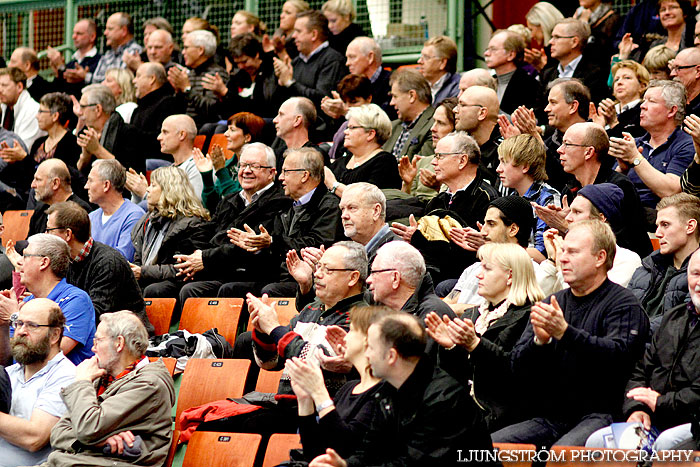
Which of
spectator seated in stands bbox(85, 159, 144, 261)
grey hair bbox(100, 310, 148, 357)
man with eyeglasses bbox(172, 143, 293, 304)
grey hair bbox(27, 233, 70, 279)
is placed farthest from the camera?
spectator seated in stands bbox(85, 159, 144, 261)

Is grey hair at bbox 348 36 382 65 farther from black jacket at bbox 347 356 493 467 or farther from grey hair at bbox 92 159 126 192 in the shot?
black jacket at bbox 347 356 493 467

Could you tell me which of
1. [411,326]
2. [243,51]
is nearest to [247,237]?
[411,326]

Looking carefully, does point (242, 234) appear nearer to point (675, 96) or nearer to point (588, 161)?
point (588, 161)

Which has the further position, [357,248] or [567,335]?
[357,248]

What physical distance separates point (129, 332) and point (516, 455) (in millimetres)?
2089

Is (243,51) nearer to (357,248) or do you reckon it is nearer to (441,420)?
(357,248)

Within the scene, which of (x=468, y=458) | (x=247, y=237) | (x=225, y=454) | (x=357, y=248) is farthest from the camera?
(x=247, y=237)

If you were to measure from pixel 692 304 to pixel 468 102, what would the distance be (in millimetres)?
3017

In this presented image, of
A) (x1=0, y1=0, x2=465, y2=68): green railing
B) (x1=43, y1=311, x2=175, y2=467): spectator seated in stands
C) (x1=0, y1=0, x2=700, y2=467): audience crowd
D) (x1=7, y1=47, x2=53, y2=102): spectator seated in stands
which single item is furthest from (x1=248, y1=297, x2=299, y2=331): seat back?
(x1=7, y1=47, x2=53, y2=102): spectator seated in stands

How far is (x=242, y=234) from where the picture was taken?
6.71 m

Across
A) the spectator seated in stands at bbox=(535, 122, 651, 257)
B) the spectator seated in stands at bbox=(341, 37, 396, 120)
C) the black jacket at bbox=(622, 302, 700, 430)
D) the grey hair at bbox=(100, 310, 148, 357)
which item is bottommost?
the grey hair at bbox=(100, 310, 148, 357)

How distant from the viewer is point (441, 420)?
385 centimetres

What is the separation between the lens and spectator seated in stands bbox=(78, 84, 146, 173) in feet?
29.1

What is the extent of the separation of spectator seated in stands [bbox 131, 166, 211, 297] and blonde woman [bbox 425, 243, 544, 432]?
2.80 metres
